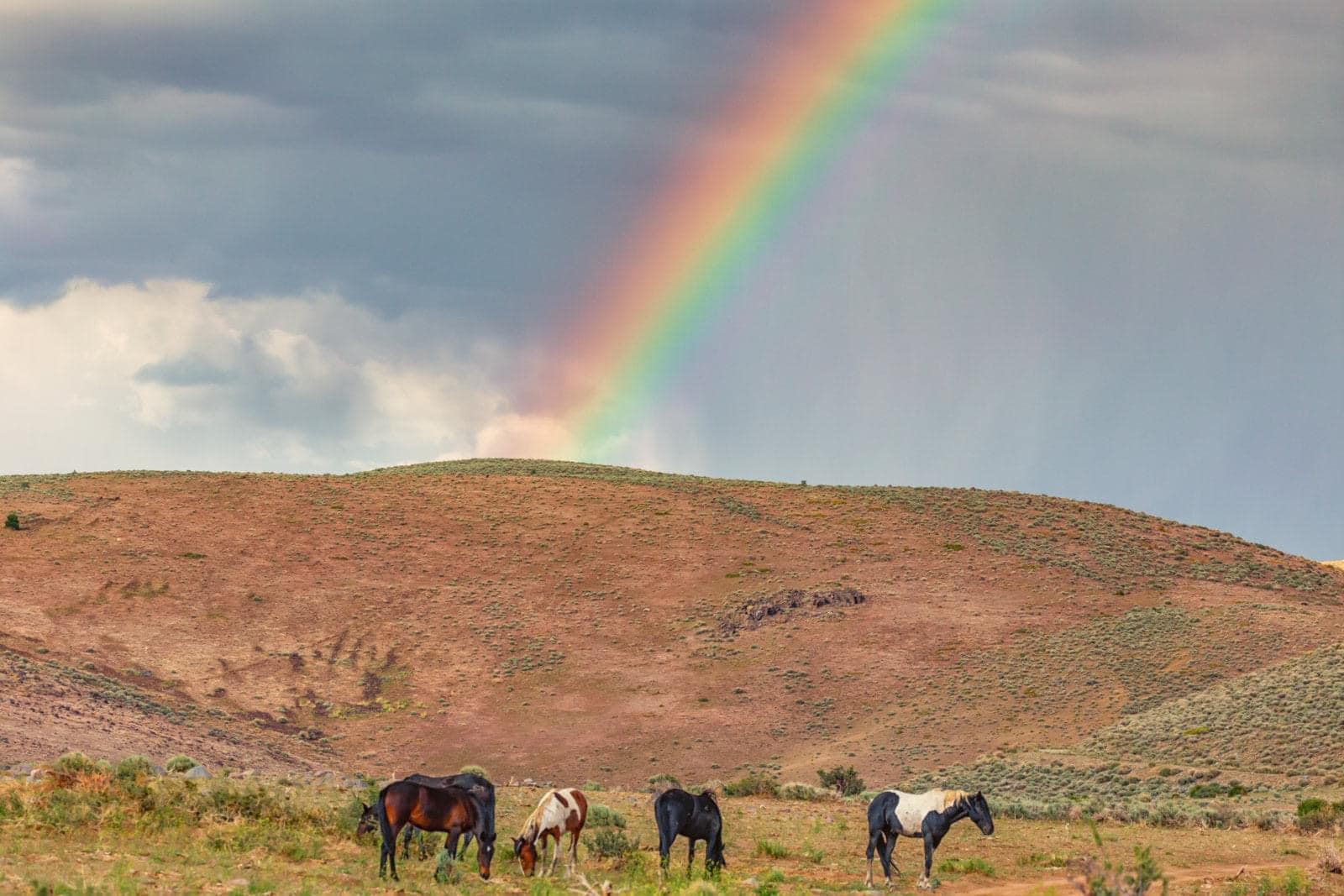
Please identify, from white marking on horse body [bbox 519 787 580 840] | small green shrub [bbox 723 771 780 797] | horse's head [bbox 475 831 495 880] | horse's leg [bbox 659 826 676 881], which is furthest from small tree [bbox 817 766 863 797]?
horse's head [bbox 475 831 495 880]

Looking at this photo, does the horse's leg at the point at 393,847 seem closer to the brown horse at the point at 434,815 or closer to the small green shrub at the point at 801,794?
the brown horse at the point at 434,815

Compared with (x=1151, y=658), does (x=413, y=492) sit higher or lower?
higher

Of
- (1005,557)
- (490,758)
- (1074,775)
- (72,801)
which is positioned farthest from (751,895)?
(1005,557)

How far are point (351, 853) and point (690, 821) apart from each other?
554 cm

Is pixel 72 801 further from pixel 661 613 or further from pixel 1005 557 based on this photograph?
pixel 1005 557

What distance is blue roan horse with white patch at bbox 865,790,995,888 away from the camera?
70.0ft

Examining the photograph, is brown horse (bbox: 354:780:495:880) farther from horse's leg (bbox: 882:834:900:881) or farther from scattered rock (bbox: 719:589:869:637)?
scattered rock (bbox: 719:589:869:637)

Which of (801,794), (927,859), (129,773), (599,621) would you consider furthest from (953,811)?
(599,621)

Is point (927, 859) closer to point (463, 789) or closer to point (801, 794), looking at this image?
point (463, 789)

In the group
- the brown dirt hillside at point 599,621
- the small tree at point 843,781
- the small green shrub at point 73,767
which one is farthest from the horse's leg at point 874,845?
the brown dirt hillside at point 599,621

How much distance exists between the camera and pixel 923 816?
21344 millimetres

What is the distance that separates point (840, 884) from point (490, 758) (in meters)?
46.1

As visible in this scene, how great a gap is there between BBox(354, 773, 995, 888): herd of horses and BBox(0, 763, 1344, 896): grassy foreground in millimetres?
469

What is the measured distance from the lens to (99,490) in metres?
102
